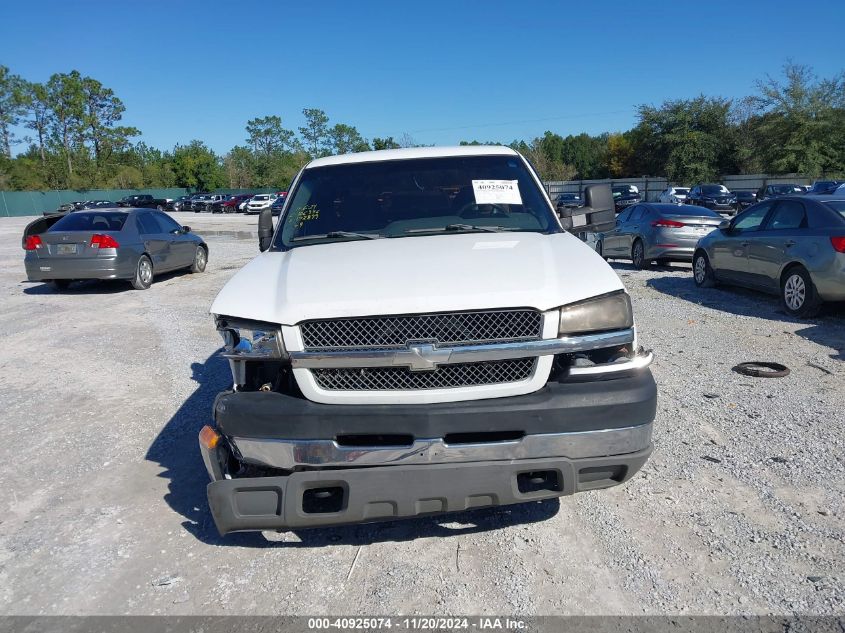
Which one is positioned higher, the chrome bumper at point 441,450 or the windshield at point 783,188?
the windshield at point 783,188

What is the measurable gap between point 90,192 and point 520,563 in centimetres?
8571

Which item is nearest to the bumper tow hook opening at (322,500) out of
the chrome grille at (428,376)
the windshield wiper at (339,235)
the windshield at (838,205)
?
the chrome grille at (428,376)

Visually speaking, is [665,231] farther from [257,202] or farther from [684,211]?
[257,202]

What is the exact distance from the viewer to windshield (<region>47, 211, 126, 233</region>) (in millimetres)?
12352

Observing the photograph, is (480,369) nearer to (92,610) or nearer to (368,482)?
(368,482)

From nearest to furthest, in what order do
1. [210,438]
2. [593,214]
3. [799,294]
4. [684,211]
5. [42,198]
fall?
[210,438] < [593,214] < [799,294] < [684,211] < [42,198]

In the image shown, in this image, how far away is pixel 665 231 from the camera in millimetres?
13336

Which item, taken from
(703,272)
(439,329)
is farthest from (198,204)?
(439,329)

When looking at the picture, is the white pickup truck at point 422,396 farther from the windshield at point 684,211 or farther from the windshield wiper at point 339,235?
the windshield at point 684,211

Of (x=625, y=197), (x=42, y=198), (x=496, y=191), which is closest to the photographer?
(x=496, y=191)

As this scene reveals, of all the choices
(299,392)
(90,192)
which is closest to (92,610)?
(299,392)

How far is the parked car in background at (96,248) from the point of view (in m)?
12.0

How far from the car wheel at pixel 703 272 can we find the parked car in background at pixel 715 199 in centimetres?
2904

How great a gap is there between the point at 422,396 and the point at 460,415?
202 mm
